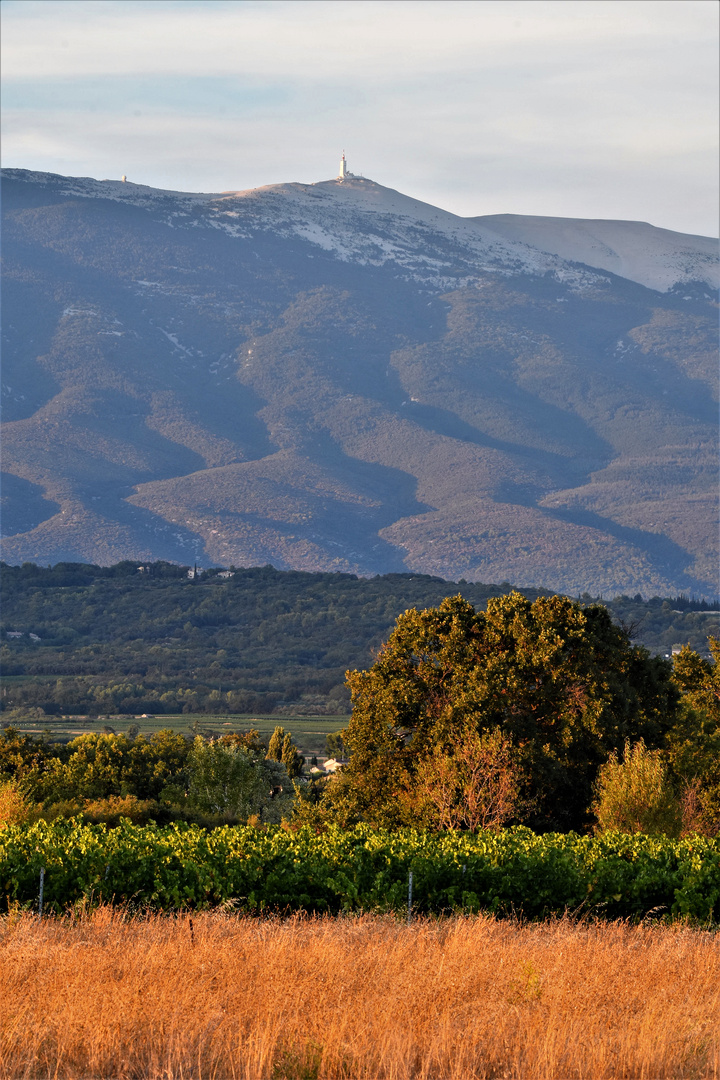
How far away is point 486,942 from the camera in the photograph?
14.2 meters

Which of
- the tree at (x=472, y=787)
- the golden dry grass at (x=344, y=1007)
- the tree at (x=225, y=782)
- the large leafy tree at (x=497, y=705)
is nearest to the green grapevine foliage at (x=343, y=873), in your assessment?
the golden dry grass at (x=344, y=1007)

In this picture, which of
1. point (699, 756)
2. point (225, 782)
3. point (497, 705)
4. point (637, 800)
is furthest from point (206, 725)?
point (637, 800)

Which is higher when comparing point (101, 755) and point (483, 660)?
point (483, 660)

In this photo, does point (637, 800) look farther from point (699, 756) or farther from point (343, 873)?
point (699, 756)

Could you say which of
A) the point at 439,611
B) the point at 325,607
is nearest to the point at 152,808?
the point at 439,611

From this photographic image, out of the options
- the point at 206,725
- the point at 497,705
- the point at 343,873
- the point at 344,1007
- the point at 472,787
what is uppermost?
the point at 344,1007

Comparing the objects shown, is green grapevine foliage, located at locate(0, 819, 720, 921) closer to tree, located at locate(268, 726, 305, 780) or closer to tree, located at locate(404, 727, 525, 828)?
tree, located at locate(404, 727, 525, 828)

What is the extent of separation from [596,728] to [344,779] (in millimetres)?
6666

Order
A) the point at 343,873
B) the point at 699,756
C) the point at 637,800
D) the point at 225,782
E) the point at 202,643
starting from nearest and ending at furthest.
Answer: the point at 343,873 → the point at 637,800 → the point at 699,756 → the point at 225,782 → the point at 202,643

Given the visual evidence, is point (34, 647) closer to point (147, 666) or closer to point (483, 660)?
point (147, 666)

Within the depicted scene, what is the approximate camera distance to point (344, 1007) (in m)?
11.0

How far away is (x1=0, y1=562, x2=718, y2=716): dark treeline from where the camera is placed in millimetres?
140625

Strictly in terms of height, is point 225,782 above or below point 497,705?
below

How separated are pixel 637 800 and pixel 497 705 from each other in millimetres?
4857
